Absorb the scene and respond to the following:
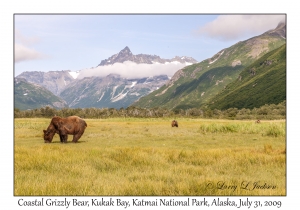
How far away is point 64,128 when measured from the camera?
3081 centimetres

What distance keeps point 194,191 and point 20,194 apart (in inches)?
274

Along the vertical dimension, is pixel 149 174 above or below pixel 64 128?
below

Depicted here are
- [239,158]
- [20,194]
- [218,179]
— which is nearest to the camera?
[20,194]

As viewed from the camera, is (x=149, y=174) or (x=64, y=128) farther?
(x=64, y=128)

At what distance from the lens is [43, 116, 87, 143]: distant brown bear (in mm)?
30750

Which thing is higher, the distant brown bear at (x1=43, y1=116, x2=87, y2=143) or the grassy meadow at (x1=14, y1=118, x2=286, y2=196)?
the distant brown bear at (x1=43, y1=116, x2=87, y2=143)

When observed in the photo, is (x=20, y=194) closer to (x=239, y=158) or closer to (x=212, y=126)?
(x=239, y=158)

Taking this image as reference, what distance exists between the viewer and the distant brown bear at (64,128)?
1211 inches

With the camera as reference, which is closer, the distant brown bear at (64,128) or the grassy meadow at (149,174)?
the grassy meadow at (149,174)

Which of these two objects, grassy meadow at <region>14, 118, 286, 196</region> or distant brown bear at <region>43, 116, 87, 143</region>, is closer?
grassy meadow at <region>14, 118, 286, 196</region>

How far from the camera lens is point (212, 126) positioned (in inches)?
1941

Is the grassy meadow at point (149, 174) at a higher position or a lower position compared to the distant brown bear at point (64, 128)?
lower
